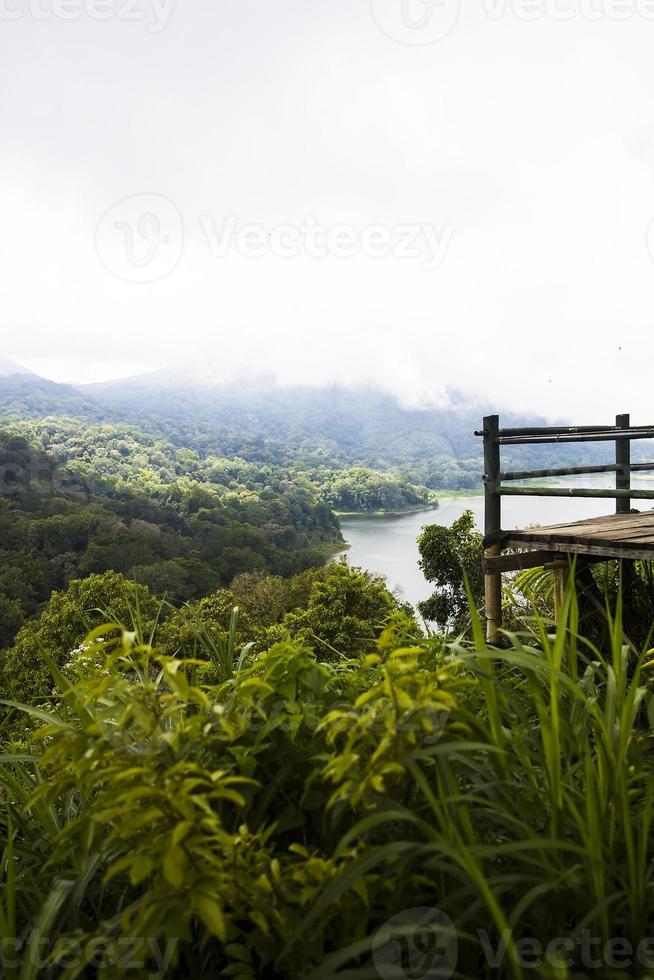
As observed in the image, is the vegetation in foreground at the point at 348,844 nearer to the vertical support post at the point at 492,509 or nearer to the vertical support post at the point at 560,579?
the vertical support post at the point at 560,579

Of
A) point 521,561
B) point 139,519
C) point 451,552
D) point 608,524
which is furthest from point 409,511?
point 521,561

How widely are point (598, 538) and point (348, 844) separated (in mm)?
2470

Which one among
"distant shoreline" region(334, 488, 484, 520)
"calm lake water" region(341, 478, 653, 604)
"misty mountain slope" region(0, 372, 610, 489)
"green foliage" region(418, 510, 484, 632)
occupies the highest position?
"misty mountain slope" region(0, 372, 610, 489)

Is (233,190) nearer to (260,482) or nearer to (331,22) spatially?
(260,482)

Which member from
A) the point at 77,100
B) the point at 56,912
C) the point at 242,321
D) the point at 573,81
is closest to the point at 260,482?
the point at 77,100

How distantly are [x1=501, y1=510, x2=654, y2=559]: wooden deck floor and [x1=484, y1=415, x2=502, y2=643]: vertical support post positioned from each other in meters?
0.09

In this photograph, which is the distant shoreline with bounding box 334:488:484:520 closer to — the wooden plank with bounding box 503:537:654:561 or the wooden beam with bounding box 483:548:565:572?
the wooden beam with bounding box 483:548:565:572

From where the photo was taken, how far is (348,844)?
89cm

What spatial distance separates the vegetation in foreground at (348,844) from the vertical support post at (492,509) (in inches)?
99.7

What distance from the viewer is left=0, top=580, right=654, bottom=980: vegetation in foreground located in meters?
0.75

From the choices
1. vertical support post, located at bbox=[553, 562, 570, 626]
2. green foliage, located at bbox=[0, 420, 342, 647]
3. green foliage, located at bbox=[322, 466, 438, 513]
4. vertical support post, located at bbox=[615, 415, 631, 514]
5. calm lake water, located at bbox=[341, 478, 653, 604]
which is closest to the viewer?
vertical support post, located at bbox=[553, 562, 570, 626]

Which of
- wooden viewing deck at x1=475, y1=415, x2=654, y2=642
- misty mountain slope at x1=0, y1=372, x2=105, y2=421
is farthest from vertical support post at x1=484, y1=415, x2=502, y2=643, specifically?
misty mountain slope at x1=0, y1=372, x2=105, y2=421

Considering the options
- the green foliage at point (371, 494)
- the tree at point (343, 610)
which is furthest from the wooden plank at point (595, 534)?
the green foliage at point (371, 494)

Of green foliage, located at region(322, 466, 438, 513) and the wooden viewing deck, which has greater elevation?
the wooden viewing deck
